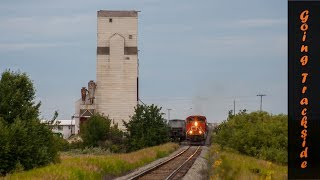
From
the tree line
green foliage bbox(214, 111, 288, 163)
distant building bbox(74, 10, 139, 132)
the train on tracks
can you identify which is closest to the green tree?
the train on tracks

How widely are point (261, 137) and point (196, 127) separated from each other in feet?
90.0

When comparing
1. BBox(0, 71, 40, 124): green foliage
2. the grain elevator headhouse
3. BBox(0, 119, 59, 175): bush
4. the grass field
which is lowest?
the grass field

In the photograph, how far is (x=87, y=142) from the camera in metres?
68.8

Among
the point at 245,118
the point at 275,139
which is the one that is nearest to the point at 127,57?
the point at 245,118

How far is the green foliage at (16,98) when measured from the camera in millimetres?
29234

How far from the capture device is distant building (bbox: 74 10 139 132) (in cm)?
8588

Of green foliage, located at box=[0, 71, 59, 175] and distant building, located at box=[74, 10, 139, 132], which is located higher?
distant building, located at box=[74, 10, 139, 132]

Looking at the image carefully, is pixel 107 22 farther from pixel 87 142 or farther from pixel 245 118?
pixel 245 118

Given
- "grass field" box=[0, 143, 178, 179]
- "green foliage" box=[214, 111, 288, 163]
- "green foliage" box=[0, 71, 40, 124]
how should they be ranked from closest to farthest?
"grass field" box=[0, 143, 178, 179] < "green foliage" box=[0, 71, 40, 124] < "green foliage" box=[214, 111, 288, 163]

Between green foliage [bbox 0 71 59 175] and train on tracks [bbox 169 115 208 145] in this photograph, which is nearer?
green foliage [bbox 0 71 59 175]

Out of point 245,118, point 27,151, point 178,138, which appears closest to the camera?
point 27,151

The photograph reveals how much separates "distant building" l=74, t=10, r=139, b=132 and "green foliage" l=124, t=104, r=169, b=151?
612 inches

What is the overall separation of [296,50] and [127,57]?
7422 centimetres

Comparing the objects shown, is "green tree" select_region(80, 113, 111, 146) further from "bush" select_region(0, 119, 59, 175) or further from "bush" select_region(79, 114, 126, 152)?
"bush" select_region(0, 119, 59, 175)
